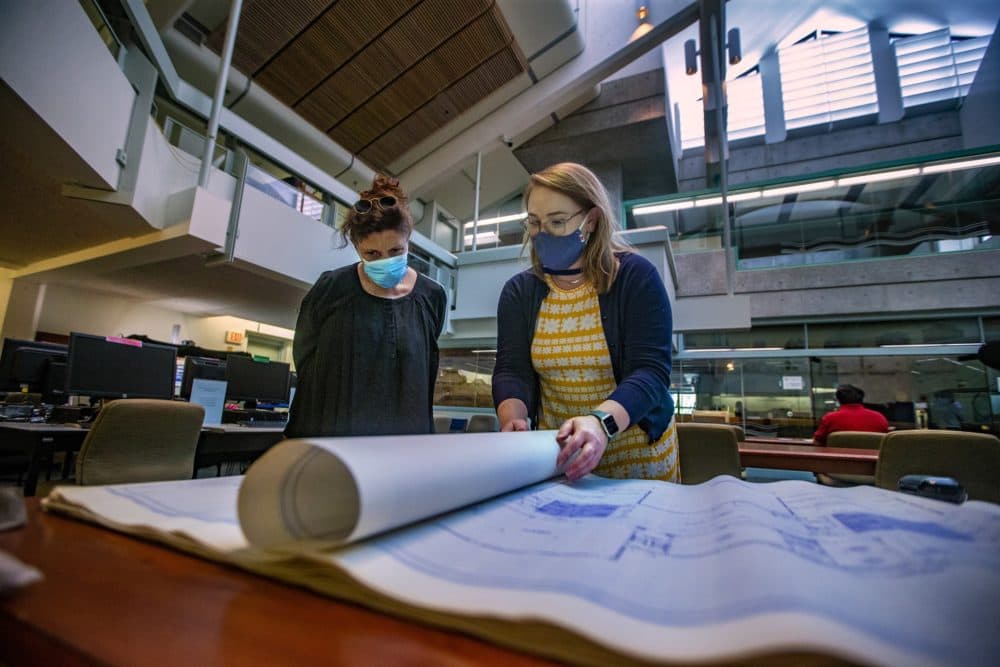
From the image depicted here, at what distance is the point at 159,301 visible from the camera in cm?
738

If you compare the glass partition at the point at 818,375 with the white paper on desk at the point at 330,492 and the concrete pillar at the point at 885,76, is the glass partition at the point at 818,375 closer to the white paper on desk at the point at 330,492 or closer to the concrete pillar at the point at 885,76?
the concrete pillar at the point at 885,76

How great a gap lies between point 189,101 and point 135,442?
4288mm

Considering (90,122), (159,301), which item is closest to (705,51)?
(90,122)

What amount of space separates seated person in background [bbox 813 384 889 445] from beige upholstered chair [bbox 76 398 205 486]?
473 cm

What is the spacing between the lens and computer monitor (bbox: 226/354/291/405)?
3408mm

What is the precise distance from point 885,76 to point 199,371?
13006mm

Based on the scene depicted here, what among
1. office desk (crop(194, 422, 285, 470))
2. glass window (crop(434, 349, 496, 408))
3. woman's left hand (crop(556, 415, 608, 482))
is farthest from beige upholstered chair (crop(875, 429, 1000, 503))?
glass window (crop(434, 349, 496, 408))

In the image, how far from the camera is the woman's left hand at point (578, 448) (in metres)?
0.68

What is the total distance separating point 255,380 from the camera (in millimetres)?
3559

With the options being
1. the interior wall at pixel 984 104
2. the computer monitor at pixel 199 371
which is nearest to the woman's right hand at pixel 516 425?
the computer monitor at pixel 199 371

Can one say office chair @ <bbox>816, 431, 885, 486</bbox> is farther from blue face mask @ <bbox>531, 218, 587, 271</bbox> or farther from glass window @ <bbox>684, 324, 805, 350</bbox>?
glass window @ <bbox>684, 324, 805, 350</bbox>

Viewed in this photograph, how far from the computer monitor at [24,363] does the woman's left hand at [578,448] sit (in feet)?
12.4

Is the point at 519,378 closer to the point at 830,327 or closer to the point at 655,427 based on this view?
the point at 655,427

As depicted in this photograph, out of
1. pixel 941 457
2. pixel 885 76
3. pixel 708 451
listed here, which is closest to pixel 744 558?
pixel 941 457
